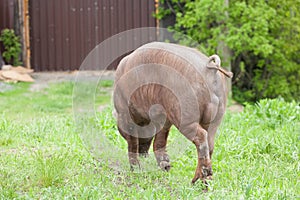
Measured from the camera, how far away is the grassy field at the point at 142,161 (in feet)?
12.8

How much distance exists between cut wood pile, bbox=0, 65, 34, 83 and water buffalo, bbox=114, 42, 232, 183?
24.3 ft

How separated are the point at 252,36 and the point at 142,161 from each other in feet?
22.9

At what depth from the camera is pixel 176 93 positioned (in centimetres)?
373

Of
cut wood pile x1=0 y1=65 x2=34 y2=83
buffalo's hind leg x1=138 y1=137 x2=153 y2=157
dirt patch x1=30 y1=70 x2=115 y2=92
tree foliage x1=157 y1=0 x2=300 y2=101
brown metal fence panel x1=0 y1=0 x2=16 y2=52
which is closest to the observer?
buffalo's hind leg x1=138 y1=137 x2=153 y2=157

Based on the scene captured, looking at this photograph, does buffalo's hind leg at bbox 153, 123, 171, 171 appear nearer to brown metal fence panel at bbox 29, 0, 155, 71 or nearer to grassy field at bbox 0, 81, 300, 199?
grassy field at bbox 0, 81, 300, 199

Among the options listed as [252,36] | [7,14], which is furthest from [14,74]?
[252,36]

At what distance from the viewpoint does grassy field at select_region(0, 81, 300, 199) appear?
391cm

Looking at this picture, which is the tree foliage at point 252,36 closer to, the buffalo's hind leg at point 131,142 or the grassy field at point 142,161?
the grassy field at point 142,161

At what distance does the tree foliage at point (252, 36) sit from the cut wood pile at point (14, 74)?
3.15 meters

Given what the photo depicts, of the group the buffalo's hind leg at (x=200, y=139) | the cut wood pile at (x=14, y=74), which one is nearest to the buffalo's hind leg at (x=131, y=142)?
the buffalo's hind leg at (x=200, y=139)

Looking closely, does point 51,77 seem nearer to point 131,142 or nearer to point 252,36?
point 252,36

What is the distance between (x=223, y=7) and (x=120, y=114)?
6792mm

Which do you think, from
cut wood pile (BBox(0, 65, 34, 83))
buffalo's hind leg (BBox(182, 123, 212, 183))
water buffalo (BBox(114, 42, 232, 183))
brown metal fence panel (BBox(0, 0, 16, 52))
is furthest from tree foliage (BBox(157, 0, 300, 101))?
buffalo's hind leg (BBox(182, 123, 212, 183))

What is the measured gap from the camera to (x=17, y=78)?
11.3 metres
